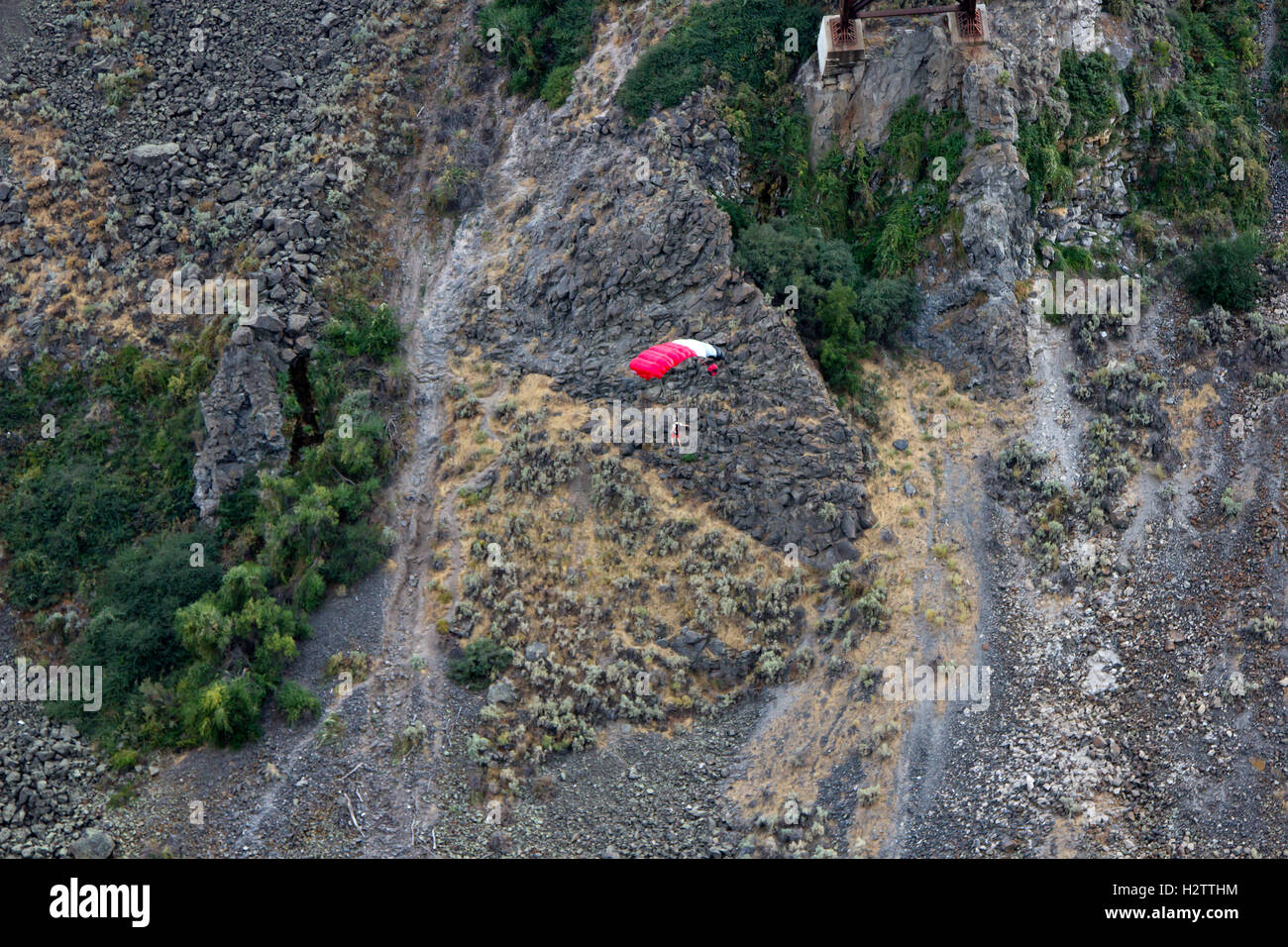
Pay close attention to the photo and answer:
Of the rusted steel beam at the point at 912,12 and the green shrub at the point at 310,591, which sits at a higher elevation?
the rusted steel beam at the point at 912,12

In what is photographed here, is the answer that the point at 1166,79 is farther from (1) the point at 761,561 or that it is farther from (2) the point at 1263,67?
(1) the point at 761,561

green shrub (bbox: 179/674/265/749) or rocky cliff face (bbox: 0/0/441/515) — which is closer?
green shrub (bbox: 179/674/265/749)

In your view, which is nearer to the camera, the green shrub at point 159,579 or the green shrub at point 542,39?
the green shrub at point 159,579

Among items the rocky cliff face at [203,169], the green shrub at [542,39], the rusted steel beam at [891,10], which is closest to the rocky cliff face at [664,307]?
the green shrub at [542,39]

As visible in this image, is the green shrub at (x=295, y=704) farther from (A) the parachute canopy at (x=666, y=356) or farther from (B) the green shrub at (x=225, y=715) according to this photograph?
(A) the parachute canopy at (x=666, y=356)

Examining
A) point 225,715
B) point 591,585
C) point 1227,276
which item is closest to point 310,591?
point 225,715

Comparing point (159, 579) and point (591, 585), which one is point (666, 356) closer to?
point (591, 585)

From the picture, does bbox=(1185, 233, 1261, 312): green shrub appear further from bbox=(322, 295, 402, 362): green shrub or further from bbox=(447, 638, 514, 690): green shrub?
bbox=(322, 295, 402, 362): green shrub

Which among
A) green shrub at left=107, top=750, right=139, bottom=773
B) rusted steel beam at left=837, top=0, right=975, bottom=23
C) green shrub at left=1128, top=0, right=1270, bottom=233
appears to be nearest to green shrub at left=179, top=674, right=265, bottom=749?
green shrub at left=107, top=750, right=139, bottom=773
